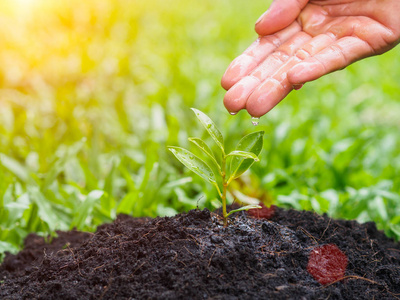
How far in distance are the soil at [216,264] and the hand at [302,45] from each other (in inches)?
22.6

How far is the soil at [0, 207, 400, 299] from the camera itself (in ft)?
4.96

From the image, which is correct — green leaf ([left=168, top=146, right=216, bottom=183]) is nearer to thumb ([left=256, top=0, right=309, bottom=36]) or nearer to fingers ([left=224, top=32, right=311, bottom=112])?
fingers ([left=224, top=32, right=311, bottom=112])

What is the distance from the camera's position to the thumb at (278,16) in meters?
2.32

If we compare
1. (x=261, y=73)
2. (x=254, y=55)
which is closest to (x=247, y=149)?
(x=261, y=73)

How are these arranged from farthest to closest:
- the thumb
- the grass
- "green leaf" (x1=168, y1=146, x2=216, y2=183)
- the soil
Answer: the grass → the thumb → "green leaf" (x1=168, y1=146, x2=216, y2=183) → the soil

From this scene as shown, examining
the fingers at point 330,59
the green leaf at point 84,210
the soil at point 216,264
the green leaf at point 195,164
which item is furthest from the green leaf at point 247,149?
the green leaf at point 84,210

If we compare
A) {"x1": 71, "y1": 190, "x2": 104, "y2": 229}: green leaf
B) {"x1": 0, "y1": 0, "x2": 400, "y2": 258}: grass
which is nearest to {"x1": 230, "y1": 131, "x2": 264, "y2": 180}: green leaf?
{"x1": 0, "y1": 0, "x2": 400, "y2": 258}: grass

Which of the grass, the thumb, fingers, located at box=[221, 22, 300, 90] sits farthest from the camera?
the grass

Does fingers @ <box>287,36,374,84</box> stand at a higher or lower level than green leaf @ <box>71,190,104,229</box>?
higher

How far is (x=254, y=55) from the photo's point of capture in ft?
7.25

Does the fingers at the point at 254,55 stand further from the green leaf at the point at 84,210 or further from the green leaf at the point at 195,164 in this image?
the green leaf at the point at 84,210

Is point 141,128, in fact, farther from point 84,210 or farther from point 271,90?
point 271,90

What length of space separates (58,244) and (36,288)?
0.53 metres

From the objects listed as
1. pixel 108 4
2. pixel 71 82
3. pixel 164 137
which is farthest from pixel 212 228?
pixel 108 4
